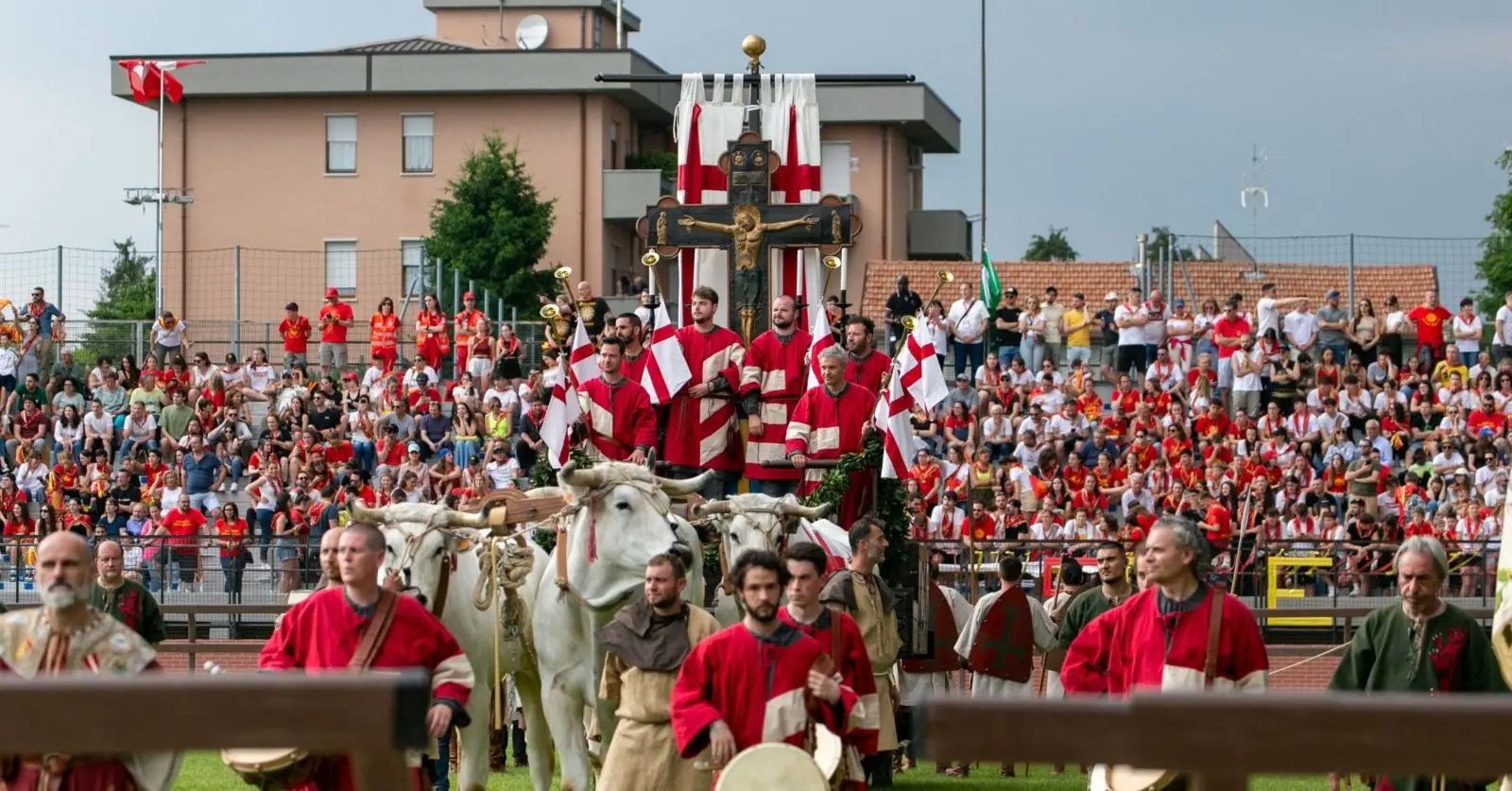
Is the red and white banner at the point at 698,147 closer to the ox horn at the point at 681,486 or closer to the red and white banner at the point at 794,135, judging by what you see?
the red and white banner at the point at 794,135

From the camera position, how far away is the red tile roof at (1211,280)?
39062mm

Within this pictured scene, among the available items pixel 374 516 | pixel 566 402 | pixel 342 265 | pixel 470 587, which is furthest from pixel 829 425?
pixel 342 265

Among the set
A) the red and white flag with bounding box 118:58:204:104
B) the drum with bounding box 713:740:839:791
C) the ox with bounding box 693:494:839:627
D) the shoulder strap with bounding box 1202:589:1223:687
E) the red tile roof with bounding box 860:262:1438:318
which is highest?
the red and white flag with bounding box 118:58:204:104

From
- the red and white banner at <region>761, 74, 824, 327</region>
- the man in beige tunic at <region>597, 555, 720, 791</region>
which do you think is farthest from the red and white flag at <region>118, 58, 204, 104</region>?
the man in beige tunic at <region>597, 555, 720, 791</region>

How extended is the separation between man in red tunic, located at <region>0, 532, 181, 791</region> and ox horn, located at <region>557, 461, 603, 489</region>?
346cm

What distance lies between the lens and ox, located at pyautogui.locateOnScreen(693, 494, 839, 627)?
1288cm

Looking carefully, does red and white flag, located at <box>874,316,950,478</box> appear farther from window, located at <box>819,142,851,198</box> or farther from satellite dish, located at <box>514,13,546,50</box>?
satellite dish, located at <box>514,13,546,50</box>

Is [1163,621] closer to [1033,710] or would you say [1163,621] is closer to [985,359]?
[1033,710]

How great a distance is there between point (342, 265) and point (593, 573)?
41515 millimetres

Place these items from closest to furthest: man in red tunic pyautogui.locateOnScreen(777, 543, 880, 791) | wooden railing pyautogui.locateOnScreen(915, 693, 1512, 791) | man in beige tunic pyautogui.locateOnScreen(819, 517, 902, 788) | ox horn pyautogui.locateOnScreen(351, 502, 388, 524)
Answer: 1. wooden railing pyautogui.locateOnScreen(915, 693, 1512, 791)
2. man in red tunic pyautogui.locateOnScreen(777, 543, 880, 791)
3. ox horn pyautogui.locateOnScreen(351, 502, 388, 524)
4. man in beige tunic pyautogui.locateOnScreen(819, 517, 902, 788)

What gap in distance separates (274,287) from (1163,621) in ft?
131

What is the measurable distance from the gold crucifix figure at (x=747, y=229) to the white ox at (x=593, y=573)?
507 centimetres

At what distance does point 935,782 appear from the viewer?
631 inches

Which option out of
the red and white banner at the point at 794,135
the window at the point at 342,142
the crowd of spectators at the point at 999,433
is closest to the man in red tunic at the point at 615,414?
the red and white banner at the point at 794,135
